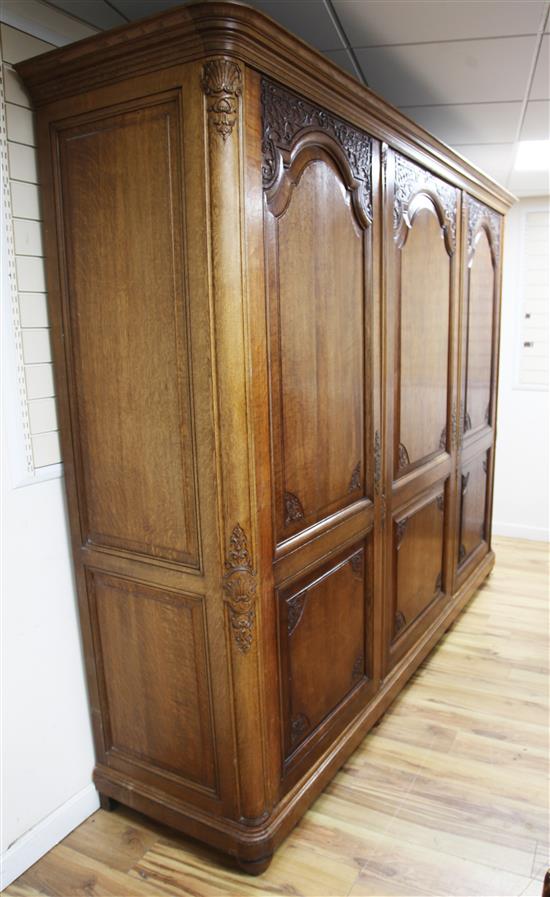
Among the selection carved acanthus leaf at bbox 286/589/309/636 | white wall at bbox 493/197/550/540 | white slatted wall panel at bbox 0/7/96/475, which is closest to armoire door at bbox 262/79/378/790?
carved acanthus leaf at bbox 286/589/309/636

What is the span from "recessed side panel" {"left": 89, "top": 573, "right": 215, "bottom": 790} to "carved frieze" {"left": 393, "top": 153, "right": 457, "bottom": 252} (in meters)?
1.48

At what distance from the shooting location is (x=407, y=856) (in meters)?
1.89

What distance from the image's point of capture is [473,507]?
11.7 feet

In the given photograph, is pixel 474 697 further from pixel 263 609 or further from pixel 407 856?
pixel 263 609

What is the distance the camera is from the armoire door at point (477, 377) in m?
3.12

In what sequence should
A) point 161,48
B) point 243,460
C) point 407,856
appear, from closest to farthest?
1. point 161,48
2. point 243,460
3. point 407,856

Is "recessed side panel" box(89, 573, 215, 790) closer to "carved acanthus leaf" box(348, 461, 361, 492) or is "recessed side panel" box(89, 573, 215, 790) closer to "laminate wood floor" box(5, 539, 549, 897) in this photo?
"laminate wood floor" box(5, 539, 549, 897)

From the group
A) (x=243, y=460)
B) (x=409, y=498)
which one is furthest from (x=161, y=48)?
(x=409, y=498)

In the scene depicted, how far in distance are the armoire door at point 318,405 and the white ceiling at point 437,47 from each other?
10.8 inches

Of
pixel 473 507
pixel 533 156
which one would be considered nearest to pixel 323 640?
pixel 473 507

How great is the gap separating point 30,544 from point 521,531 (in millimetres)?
3698

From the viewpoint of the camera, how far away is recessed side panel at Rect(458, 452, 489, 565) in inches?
132

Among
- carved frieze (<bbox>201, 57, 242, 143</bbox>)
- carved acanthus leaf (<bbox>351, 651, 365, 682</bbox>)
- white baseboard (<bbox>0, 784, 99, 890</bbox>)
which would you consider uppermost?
carved frieze (<bbox>201, 57, 242, 143</bbox>)

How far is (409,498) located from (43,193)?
1.67 m
